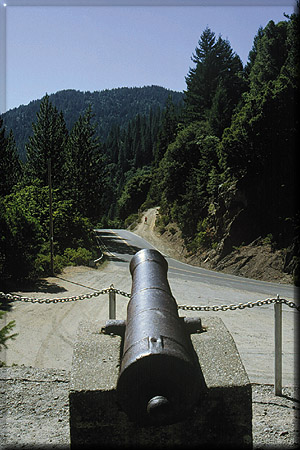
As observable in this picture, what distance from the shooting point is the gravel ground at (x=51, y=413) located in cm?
470

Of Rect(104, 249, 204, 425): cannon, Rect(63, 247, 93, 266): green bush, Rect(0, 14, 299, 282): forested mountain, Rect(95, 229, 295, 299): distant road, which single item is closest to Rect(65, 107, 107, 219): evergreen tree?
Rect(0, 14, 299, 282): forested mountain

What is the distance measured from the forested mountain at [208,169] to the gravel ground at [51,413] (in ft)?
29.1

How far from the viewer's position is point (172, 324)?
400 cm

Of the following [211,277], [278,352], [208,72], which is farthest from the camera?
[208,72]

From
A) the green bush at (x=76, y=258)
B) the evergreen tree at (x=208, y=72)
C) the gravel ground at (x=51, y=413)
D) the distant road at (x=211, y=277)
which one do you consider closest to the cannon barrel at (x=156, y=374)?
the gravel ground at (x=51, y=413)

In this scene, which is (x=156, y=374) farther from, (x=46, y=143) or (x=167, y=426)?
(x=46, y=143)

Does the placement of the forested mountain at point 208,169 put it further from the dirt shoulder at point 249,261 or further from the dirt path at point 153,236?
the dirt path at point 153,236

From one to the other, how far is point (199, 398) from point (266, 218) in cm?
2456

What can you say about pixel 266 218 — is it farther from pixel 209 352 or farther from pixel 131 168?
pixel 131 168

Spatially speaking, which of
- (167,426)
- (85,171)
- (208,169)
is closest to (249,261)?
(208,169)

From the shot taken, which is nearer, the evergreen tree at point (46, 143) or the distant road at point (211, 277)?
the distant road at point (211, 277)

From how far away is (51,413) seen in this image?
5332mm

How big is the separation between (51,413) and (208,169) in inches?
1244

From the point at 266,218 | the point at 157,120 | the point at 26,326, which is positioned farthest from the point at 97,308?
the point at 157,120
